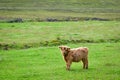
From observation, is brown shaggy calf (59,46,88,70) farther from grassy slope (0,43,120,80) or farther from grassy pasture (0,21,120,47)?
grassy pasture (0,21,120,47)

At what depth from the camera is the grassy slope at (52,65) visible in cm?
2239

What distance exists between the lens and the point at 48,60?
2917 centimetres

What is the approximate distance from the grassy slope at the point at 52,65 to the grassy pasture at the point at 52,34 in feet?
19.0

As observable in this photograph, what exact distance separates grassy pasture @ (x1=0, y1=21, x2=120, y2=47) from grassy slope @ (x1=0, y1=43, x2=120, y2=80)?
5787 mm

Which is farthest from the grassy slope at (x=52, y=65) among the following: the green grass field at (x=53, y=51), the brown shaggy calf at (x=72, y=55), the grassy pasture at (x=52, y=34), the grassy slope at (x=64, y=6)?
the grassy slope at (x=64, y=6)

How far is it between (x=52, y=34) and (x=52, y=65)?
2036 cm

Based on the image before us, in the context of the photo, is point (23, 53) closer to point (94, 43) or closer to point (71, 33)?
point (94, 43)

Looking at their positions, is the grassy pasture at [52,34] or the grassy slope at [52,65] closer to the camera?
the grassy slope at [52,65]

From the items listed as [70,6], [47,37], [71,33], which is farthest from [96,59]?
[70,6]

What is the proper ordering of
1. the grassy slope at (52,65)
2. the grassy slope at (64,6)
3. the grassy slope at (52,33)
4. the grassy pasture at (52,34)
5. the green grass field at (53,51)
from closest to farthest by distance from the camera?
1. the grassy slope at (52,65)
2. the green grass field at (53,51)
3. the grassy pasture at (52,34)
4. the grassy slope at (52,33)
5. the grassy slope at (64,6)

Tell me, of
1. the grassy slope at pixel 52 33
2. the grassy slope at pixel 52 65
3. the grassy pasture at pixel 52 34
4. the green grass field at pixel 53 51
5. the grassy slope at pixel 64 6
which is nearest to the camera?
the grassy slope at pixel 52 65

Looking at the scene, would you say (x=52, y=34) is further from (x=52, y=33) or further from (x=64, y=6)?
(x=64, y=6)

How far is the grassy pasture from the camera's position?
41.6 m

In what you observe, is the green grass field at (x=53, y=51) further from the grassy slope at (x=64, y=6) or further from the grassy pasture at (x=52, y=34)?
the grassy slope at (x=64, y=6)
